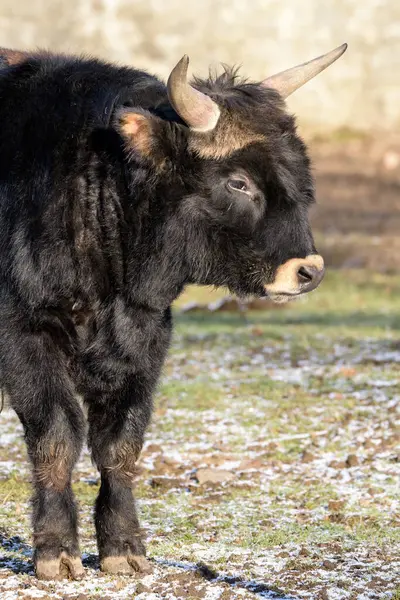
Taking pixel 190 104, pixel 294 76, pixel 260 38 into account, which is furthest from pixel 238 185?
pixel 260 38

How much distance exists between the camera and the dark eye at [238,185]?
4.88 metres

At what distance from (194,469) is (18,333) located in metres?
2.02

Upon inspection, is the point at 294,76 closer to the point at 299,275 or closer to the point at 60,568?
the point at 299,275

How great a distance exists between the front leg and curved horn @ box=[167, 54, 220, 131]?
1.17 meters

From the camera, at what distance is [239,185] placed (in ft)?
16.1

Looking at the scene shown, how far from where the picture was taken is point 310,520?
5727 millimetres

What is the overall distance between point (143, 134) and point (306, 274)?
0.94 metres

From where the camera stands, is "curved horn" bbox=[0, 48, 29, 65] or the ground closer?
the ground

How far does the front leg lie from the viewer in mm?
5039

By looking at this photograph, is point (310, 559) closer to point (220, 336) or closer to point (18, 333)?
point (18, 333)

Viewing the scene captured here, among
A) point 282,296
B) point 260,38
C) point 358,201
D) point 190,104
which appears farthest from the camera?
point 260,38

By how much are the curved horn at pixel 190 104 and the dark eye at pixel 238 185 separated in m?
0.25

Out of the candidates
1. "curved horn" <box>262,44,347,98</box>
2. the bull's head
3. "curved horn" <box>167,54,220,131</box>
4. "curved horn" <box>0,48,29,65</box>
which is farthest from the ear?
"curved horn" <box>0,48,29,65</box>

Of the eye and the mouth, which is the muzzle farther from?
the eye
